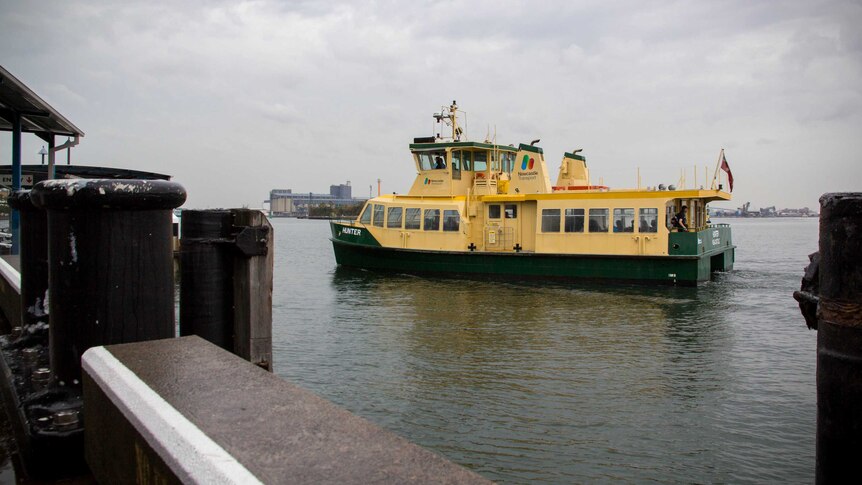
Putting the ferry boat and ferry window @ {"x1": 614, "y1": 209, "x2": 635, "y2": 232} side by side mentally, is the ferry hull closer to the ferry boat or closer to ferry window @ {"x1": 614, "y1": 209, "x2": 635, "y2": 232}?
the ferry boat

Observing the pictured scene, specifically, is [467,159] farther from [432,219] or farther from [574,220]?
[574,220]

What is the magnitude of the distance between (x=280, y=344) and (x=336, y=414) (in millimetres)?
9936

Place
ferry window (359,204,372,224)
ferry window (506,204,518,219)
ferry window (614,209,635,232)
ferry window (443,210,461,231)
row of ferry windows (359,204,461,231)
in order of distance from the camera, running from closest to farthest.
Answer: ferry window (614,209,635,232)
ferry window (506,204,518,219)
ferry window (443,210,461,231)
row of ferry windows (359,204,461,231)
ferry window (359,204,372,224)

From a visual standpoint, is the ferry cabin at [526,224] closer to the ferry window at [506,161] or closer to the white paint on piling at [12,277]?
the ferry window at [506,161]

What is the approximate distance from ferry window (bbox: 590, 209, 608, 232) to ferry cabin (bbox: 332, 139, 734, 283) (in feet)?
0.10

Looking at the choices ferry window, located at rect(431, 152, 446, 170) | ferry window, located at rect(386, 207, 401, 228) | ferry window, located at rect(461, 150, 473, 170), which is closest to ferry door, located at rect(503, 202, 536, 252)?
ferry window, located at rect(461, 150, 473, 170)

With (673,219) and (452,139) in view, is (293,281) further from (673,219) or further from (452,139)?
(673,219)

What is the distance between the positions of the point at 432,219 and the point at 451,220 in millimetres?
728

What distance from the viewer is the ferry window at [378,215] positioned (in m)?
22.4

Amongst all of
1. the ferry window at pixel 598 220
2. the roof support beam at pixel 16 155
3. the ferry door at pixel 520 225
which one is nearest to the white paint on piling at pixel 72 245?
the roof support beam at pixel 16 155

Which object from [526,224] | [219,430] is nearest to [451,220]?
[526,224]

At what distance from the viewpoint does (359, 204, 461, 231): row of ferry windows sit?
20.9 metres

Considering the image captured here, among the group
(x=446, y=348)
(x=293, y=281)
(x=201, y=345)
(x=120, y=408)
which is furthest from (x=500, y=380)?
(x=293, y=281)

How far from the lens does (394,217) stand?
22.0 meters
